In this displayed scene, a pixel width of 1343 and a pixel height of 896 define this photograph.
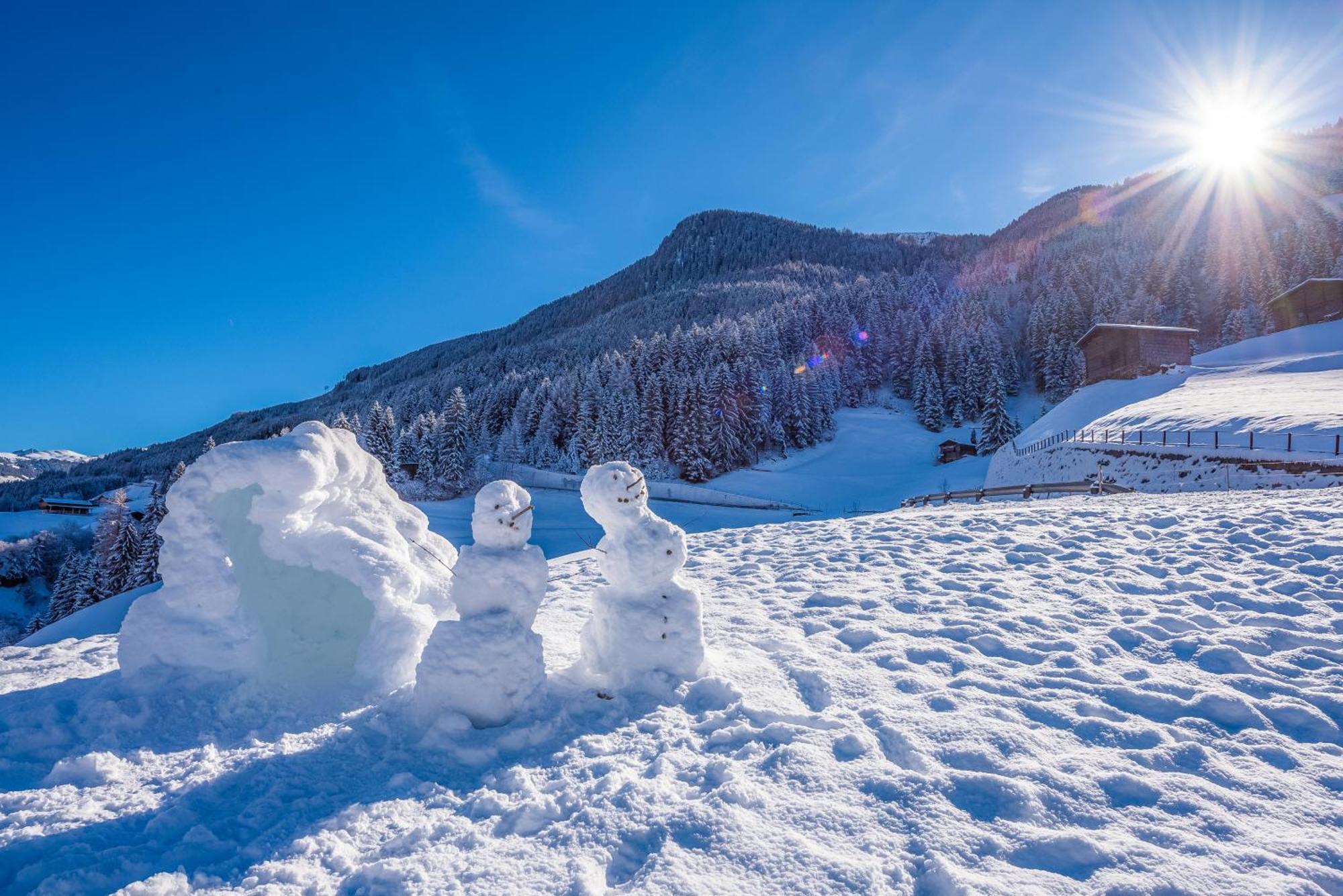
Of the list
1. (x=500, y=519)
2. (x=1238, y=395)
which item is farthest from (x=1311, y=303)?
(x=500, y=519)

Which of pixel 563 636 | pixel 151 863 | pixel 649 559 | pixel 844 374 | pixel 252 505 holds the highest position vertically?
pixel 844 374

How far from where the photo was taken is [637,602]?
16.9 feet

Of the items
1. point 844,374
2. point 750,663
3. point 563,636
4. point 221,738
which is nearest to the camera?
point 221,738

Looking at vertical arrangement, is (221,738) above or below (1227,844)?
above

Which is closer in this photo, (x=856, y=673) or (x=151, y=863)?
(x=151, y=863)

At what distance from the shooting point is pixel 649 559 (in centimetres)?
508

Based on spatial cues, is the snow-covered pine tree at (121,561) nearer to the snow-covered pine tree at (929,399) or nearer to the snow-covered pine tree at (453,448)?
the snow-covered pine tree at (453,448)

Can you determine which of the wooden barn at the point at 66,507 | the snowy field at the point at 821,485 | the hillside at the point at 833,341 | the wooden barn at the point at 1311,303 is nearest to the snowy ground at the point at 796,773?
the snowy field at the point at 821,485

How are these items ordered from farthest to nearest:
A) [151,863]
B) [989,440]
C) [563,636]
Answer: [989,440] < [563,636] < [151,863]

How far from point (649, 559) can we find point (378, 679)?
277 centimetres

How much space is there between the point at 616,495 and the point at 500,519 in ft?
3.60

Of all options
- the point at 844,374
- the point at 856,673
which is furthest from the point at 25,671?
the point at 844,374

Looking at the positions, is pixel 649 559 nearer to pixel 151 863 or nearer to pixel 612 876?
pixel 612 876

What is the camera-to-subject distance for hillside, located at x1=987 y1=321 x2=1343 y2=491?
14.6 m
